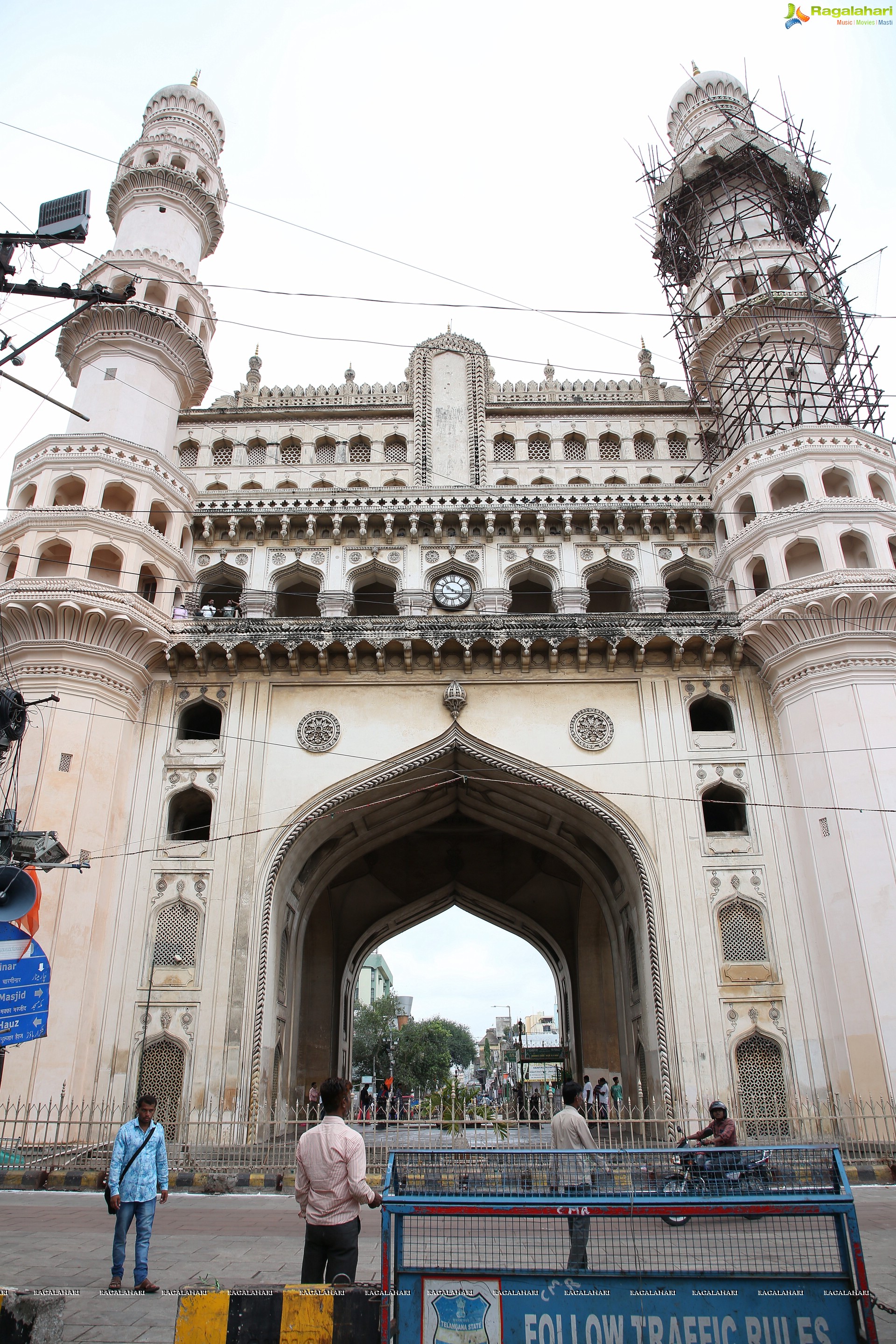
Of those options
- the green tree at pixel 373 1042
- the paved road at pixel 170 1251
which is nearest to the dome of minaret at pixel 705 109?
the paved road at pixel 170 1251

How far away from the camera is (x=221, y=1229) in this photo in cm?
895

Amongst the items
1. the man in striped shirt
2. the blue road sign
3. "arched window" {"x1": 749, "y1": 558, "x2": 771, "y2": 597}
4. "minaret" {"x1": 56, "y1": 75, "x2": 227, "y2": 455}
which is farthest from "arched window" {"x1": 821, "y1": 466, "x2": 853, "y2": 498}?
the blue road sign

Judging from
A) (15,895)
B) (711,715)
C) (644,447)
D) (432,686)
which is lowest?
(15,895)

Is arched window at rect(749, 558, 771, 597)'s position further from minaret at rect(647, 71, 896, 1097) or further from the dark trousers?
the dark trousers

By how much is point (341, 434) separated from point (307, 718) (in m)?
7.78

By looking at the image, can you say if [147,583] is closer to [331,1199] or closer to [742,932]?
[742,932]

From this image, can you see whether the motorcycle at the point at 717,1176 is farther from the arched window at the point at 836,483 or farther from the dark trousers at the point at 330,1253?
the arched window at the point at 836,483

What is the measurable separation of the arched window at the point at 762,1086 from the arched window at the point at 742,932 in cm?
128

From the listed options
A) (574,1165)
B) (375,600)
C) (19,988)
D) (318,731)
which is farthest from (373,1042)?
(574,1165)

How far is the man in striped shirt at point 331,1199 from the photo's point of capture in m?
4.84

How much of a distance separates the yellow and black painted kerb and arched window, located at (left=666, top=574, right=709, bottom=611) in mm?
17363

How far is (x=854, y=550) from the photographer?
18.3 meters

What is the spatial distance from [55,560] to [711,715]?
1353 centimetres

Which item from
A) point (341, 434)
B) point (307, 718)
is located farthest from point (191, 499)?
point (307, 718)
